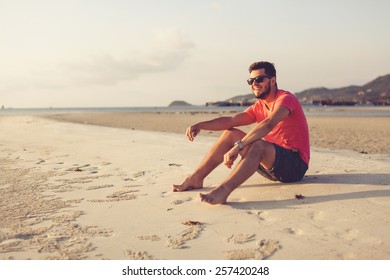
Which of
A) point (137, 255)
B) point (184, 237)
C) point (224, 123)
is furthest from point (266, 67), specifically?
point (137, 255)

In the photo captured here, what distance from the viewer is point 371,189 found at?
12.1 feet

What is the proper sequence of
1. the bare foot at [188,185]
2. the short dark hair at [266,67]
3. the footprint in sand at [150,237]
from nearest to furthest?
the footprint in sand at [150,237], the short dark hair at [266,67], the bare foot at [188,185]

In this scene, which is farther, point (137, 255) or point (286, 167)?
point (286, 167)

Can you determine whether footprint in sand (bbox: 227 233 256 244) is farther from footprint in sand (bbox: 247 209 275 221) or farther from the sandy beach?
footprint in sand (bbox: 247 209 275 221)

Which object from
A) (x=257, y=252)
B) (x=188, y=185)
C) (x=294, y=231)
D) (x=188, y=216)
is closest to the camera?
(x=257, y=252)

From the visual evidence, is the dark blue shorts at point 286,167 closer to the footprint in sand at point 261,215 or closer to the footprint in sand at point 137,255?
the footprint in sand at point 261,215

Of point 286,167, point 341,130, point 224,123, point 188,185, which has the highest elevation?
point 224,123

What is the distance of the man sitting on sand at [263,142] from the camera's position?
3.37 meters

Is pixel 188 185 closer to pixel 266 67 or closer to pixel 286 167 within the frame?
pixel 286 167

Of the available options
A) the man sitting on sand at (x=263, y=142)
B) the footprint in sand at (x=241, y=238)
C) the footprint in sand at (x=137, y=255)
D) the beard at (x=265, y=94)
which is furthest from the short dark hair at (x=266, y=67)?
the footprint in sand at (x=137, y=255)

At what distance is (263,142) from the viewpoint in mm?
Answer: 3389

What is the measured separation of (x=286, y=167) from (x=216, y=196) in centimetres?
87

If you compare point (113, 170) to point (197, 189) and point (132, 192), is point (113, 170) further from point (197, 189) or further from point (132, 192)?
point (197, 189)

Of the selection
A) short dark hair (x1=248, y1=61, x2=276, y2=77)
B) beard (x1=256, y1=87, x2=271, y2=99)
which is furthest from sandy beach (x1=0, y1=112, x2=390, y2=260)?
short dark hair (x1=248, y1=61, x2=276, y2=77)
